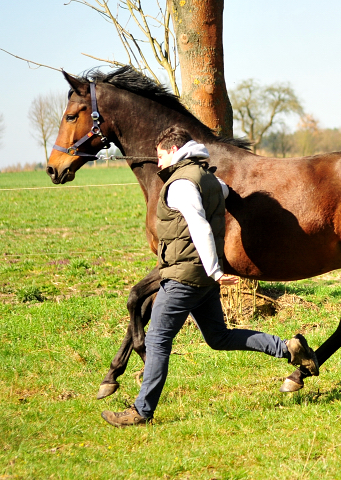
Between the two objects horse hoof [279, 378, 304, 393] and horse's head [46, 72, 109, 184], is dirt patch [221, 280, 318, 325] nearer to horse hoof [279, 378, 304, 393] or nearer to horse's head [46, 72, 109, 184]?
horse hoof [279, 378, 304, 393]

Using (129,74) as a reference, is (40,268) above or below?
below

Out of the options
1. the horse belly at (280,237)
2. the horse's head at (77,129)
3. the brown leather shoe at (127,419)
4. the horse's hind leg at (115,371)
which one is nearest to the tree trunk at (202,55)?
the horse's head at (77,129)

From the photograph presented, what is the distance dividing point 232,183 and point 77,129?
152cm

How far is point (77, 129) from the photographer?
4.86 meters

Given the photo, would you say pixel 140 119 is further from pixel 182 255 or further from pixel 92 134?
pixel 182 255

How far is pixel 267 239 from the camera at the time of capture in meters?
4.31

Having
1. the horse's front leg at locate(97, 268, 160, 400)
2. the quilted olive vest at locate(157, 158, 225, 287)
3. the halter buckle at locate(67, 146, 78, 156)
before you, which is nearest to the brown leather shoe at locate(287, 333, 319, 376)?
the quilted olive vest at locate(157, 158, 225, 287)

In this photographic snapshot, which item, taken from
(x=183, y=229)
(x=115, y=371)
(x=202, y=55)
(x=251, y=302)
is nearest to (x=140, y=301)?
(x=115, y=371)

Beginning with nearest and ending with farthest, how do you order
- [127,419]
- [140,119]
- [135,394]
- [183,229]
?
[183,229], [127,419], [135,394], [140,119]

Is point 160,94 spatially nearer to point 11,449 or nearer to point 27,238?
point 11,449

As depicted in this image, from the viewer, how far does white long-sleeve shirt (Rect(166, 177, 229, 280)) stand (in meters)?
3.42

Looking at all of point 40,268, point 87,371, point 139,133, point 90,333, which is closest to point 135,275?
point 40,268

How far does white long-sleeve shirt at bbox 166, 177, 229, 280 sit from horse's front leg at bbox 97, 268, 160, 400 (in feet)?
3.15

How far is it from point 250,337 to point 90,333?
2.75 meters
